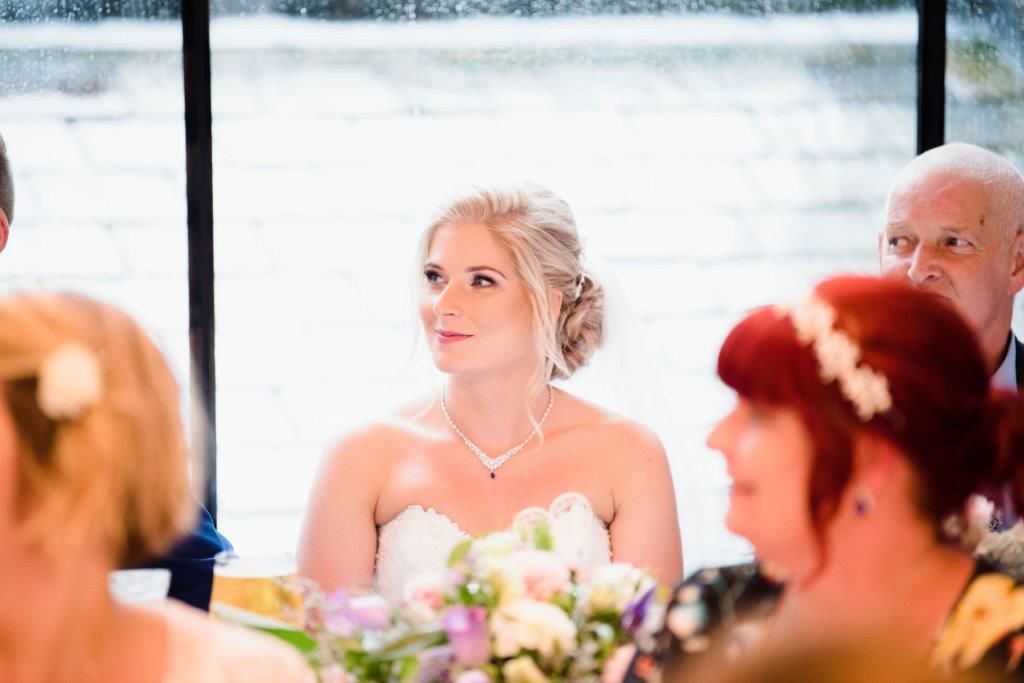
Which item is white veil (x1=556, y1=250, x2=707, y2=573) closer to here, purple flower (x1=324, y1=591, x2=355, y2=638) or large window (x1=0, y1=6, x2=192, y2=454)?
large window (x1=0, y1=6, x2=192, y2=454)

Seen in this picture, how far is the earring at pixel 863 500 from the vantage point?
1423mm

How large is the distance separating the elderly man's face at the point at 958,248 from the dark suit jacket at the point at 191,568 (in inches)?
66.8

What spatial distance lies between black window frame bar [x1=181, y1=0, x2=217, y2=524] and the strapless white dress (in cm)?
98

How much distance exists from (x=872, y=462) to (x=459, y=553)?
66 cm

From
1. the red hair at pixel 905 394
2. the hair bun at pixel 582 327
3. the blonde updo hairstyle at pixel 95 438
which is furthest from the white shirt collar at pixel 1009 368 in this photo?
the blonde updo hairstyle at pixel 95 438

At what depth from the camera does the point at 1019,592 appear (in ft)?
4.91

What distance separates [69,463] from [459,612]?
524mm

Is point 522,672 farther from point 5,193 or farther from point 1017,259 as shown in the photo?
point 1017,259

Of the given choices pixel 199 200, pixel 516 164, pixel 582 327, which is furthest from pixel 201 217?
pixel 582 327

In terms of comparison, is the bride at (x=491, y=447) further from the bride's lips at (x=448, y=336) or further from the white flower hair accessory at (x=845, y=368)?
the white flower hair accessory at (x=845, y=368)

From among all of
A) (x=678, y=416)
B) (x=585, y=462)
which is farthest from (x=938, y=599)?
(x=678, y=416)

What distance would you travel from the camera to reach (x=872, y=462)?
1.42 meters

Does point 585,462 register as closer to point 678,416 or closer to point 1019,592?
point 678,416

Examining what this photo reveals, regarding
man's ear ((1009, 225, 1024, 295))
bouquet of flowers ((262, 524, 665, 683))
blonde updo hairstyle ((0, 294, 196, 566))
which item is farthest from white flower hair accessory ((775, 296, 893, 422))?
man's ear ((1009, 225, 1024, 295))
